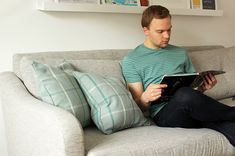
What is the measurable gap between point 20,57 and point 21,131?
49 cm

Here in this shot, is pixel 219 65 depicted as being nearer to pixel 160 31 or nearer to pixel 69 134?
pixel 160 31

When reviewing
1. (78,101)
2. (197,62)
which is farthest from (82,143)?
(197,62)

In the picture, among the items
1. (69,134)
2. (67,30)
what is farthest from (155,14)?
(69,134)

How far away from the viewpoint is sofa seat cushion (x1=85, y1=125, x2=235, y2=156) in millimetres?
1504

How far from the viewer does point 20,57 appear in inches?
81.4

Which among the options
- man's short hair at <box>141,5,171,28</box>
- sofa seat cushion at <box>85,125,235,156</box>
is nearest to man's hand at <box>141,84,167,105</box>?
sofa seat cushion at <box>85,125,235,156</box>

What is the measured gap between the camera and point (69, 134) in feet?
4.63

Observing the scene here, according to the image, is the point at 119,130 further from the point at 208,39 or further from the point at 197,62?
the point at 208,39

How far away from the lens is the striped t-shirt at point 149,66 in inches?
82.0

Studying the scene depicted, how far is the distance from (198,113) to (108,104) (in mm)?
441

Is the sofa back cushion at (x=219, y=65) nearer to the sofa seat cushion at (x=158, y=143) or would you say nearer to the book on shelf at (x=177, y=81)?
the book on shelf at (x=177, y=81)

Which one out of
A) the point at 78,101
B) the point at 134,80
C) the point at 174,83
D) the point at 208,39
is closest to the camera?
the point at 78,101

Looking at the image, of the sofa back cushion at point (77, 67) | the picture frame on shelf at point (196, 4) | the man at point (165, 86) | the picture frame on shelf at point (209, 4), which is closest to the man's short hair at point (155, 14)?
the man at point (165, 86)

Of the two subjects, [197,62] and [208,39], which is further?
[208,39]
